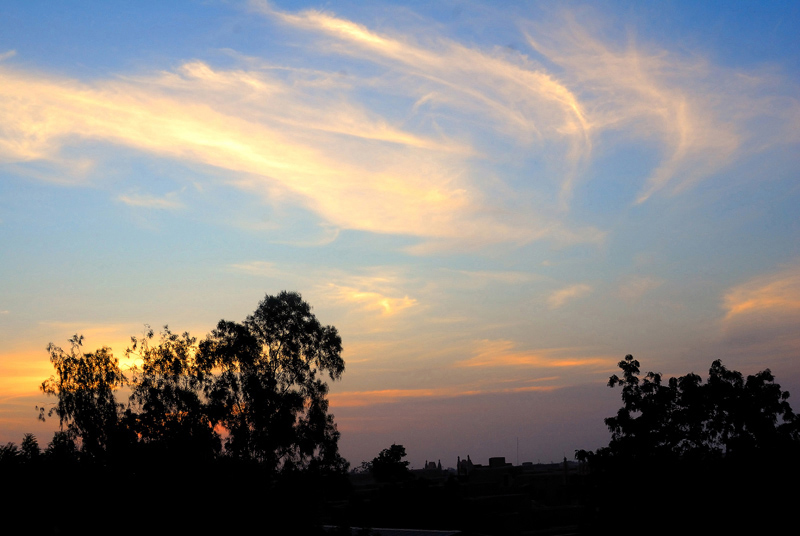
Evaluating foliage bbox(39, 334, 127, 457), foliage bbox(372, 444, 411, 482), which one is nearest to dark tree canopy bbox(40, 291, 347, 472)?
foliage bbox(39, 334, 127, 457)

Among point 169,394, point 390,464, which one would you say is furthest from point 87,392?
point 390,464

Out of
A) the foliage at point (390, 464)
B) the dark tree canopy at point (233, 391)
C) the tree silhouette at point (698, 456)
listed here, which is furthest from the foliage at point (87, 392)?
the foliage at point (390, 464)

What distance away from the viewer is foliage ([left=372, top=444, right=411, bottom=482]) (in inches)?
3819

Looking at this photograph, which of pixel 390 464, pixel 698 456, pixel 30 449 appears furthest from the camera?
pixel 390 464

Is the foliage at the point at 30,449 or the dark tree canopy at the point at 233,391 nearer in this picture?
the foliage at the point at 30,449

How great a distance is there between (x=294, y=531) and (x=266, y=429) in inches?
862

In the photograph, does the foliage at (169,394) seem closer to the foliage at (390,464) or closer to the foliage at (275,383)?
the foliage at (275,383)

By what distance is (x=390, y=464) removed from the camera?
98.3 m

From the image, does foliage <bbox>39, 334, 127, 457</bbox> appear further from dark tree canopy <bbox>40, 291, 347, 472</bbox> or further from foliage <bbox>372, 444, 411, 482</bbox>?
foliage <bbox>372, 444, 411, 482</bbox>

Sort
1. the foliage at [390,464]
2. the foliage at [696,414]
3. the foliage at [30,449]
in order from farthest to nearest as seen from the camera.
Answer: the foliage at [390,464] < the foliage at [696,414] < the foliage at [30,449]

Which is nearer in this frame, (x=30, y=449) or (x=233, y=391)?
(x=30, y=449)

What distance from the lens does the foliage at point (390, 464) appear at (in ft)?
318

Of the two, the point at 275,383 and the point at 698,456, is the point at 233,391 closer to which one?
the point at 275,383

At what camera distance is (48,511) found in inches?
867
